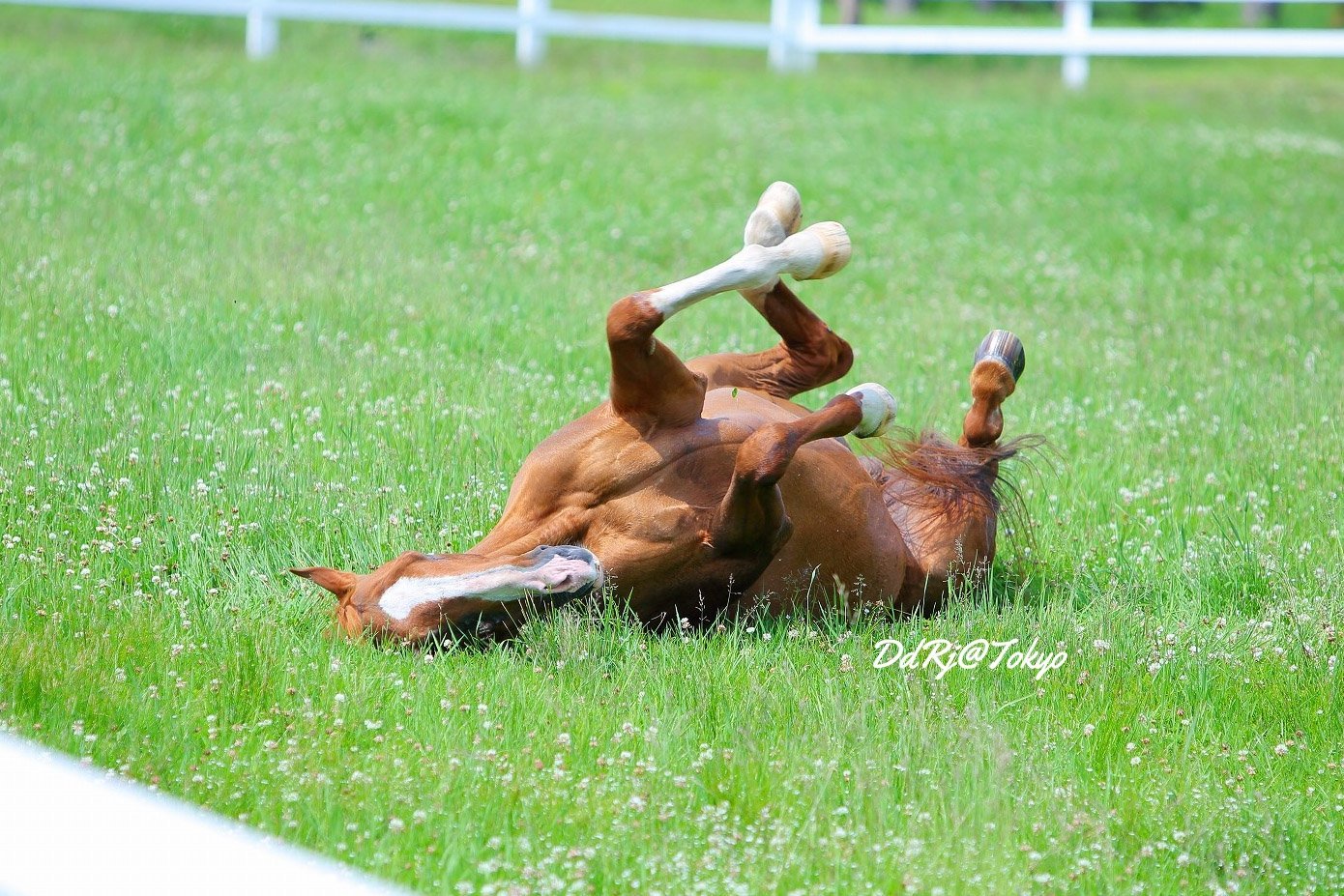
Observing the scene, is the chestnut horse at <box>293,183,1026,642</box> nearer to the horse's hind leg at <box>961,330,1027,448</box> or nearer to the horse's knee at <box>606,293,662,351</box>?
the horse's knee at <box>606,293,662,351</box>

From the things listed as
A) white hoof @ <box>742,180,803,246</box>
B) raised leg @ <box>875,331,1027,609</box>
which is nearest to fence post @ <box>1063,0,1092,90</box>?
white hoof @ <box>742,180,803,246</box>

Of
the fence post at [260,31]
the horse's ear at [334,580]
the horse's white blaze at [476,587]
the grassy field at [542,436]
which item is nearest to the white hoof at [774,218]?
the grassy field at [542,436]

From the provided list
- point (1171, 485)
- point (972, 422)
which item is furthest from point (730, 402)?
point (1171, 485)

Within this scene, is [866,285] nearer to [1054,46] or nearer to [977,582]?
[977,582]

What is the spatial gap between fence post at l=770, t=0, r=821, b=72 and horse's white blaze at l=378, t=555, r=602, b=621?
16.7 m

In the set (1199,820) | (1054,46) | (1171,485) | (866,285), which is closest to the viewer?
(1199,820)

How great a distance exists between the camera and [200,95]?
12.8 m

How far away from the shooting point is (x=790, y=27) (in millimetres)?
19766

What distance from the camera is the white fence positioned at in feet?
52.9

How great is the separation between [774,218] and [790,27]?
15.7m

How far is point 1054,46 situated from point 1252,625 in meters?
15.6

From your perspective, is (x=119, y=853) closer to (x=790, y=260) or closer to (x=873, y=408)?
(x=873, y=408)

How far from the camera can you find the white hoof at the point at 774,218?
4.93 m

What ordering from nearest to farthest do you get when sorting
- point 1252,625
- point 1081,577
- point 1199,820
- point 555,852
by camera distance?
1. point 555,852
2. point 1199,820
3. point 1252,625
4. point 1081,577
